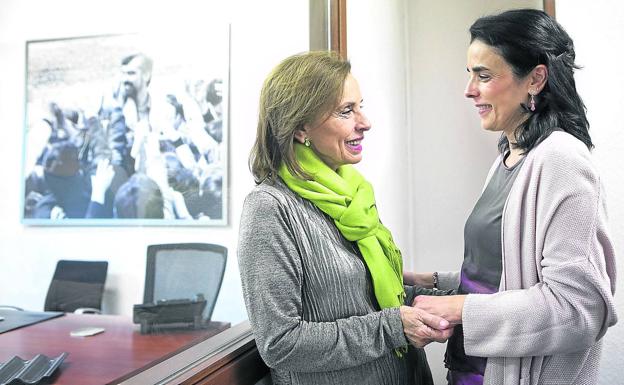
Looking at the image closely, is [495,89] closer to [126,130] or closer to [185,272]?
[126,130]

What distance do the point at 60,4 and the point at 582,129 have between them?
1.20 m

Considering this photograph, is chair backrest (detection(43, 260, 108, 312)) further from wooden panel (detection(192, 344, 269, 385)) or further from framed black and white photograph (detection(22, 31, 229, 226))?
wooden panel (detection(192, 344, 269, 385))

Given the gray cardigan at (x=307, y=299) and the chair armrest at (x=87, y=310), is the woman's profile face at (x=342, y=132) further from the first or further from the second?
the chair armrest at (x=87, y=310)

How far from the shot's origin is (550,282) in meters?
1.06

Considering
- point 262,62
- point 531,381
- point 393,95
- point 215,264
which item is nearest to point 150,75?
point 262,62

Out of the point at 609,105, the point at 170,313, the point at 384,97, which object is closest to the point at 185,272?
the point at 170,313

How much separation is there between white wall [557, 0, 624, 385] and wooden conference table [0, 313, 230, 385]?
1.64 metres

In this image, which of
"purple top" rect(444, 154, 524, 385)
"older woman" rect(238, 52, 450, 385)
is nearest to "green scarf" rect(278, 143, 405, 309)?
"older woman" rect(238, 52, 450, 385)

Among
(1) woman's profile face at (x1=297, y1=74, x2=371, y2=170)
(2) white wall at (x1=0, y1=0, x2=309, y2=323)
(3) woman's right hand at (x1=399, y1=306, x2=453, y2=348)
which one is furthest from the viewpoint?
(1) woman's profile face at (x1=297, y1=74, x2=371, y2=170)

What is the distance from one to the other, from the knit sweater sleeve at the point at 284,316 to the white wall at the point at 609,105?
51.5 inches

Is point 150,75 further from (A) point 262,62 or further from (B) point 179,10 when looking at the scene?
(A) point 262,62

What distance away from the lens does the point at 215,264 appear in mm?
1765

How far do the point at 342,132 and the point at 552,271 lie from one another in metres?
0.57

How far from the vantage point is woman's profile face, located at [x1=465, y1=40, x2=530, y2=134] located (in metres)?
1.24
